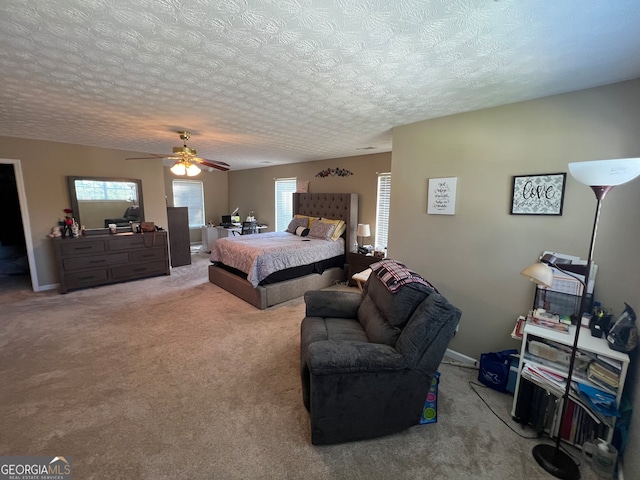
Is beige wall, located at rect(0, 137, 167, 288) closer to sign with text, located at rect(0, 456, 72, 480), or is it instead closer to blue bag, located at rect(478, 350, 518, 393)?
sign with text, located at rect(0, 456, 72, 480)

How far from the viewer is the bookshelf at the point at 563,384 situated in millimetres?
1551

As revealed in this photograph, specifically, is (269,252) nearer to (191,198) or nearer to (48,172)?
(48,172)

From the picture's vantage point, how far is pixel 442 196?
2562 millimetres

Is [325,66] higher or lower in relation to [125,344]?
higher

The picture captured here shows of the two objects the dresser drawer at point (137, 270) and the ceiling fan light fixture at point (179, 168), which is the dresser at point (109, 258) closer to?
the dresser drawer at point (137, 270)

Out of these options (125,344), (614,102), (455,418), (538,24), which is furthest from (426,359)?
(125,344)

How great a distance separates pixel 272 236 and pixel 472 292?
3.59m

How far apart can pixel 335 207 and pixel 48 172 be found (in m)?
4.65

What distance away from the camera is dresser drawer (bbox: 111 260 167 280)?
4.52m

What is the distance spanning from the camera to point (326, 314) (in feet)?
8.03

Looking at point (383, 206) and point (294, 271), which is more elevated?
point (383, 206)

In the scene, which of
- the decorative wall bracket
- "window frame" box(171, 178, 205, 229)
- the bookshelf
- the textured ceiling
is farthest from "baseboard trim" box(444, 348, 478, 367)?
"window frame" box(171, 178, 205, 229)

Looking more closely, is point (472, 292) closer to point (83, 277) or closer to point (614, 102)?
point (614, 102)

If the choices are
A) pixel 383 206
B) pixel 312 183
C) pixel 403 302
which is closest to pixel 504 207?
pixel 403 302
